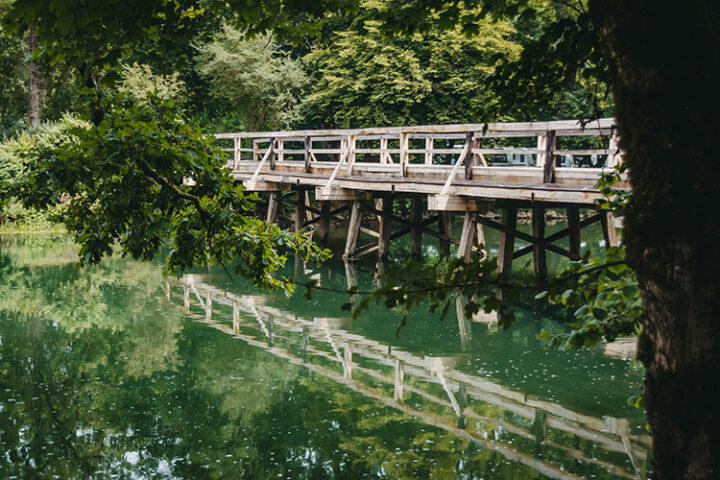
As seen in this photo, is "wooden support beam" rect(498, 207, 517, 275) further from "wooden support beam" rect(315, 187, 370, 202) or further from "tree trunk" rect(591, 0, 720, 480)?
"tree trunk" rect(591, 0, 720, 480)

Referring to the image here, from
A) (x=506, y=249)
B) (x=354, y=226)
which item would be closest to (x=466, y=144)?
(x=506, y=249)

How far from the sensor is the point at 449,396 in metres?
8.98

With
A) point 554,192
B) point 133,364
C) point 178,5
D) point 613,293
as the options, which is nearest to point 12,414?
point 133,364

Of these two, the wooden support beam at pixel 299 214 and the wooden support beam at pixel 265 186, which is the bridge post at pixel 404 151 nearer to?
the wooden support beam at pixel 299 214

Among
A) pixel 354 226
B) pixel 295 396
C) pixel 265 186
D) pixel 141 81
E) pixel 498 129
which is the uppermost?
pixel 141 81

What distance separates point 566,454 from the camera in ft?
23.1

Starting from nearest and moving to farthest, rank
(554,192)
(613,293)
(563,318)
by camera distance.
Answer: (613,293) < (554,192) < (563,318)

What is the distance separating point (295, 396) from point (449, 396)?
66.7 inches

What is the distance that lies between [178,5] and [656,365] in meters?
3.55

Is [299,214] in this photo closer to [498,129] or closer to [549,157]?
[498,129]

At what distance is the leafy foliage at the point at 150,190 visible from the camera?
16.2 ft

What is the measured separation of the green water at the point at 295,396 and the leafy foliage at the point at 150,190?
2253mm

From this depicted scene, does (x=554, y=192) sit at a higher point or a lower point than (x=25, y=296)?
higher

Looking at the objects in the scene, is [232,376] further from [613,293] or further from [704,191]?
[704,191]
